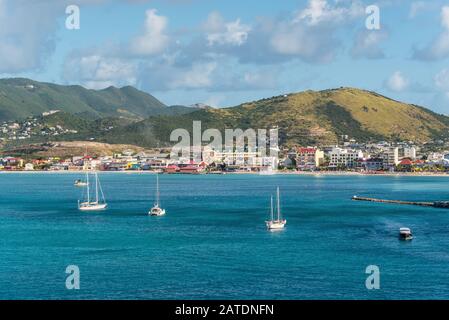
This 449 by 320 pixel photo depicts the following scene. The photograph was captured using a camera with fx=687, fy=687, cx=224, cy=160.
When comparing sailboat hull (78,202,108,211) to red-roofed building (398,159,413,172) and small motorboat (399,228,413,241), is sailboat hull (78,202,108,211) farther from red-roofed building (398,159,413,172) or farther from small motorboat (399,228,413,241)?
red-roofed building (398,159,413,172)

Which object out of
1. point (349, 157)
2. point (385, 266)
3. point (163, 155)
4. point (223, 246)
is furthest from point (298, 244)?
point (163, 155)

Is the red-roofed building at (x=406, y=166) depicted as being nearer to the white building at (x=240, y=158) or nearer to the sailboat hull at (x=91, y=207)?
the white building at (x=240, y=158)

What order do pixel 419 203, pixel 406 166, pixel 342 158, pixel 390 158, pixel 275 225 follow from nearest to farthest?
pixel 275 225 → pixel 419 203 → pixel 406 166 → pixel 390 158 → pixel 342 158

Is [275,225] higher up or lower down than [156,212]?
lower down

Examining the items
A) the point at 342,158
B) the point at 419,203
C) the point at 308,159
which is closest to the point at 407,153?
the point at 342,158

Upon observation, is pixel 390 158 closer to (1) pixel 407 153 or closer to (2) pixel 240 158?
(1) pixel 407 153

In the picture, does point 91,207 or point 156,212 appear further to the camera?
point 91,207
